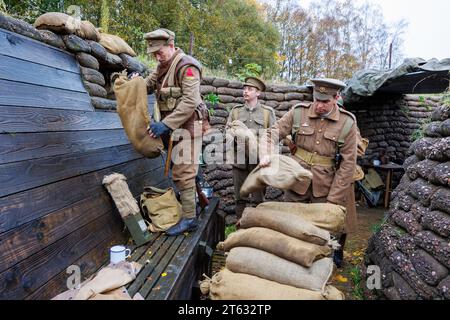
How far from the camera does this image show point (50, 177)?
2172mm

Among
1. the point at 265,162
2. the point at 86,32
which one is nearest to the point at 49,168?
the point at 265,162

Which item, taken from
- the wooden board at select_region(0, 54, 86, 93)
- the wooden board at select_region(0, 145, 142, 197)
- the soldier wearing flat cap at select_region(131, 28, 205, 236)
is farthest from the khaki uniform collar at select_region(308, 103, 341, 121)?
the wooden board at select_region(0, 54, 86, 93)

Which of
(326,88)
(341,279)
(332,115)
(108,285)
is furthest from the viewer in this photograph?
(341,279)

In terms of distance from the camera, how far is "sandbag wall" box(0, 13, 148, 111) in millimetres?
2512

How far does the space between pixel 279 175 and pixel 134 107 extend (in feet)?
4.54

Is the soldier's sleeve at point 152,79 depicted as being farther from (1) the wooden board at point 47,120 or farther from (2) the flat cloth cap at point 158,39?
(1) the wooden board at point 47,120

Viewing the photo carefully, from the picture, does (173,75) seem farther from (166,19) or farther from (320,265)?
(166,19)

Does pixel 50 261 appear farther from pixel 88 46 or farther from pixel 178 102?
pixel 88 46

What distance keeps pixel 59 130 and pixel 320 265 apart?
218 centimetres

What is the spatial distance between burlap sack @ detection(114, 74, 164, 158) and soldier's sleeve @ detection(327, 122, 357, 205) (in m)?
1.74

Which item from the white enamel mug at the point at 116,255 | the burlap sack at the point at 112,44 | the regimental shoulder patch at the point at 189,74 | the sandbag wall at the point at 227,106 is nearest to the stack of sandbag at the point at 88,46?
the burlap sack at the point at 112,44

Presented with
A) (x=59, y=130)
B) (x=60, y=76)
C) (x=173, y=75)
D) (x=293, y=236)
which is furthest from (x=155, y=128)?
(x=293, y=236)

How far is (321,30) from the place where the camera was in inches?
850

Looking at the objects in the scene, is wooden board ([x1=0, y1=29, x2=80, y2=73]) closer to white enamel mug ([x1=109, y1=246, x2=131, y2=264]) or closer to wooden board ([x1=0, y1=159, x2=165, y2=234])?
wooden board ([x1=0, y1=159, x2=165, y2=234])
